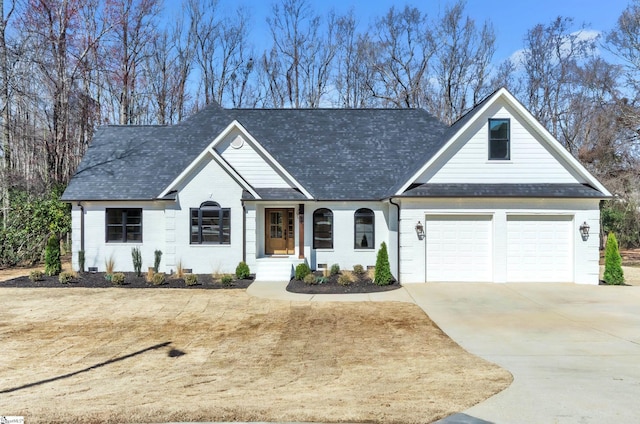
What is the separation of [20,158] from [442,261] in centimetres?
3411

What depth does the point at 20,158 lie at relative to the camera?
3294 centimetres

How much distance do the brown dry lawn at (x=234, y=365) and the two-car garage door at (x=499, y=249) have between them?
154 inches

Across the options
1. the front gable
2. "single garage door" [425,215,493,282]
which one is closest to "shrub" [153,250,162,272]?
the front gable

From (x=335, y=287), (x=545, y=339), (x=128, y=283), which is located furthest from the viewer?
(x=128, y=283)

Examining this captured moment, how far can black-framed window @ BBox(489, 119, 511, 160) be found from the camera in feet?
48.0

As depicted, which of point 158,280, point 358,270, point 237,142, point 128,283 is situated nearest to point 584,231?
point 358,270

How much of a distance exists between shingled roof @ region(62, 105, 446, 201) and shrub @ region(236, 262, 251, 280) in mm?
4077

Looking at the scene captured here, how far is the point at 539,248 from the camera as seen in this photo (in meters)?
14.4

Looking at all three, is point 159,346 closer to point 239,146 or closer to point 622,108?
point 239,146

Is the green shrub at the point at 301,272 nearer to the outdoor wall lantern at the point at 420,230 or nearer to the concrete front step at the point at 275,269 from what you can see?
the concrete front step at the point at 275,269

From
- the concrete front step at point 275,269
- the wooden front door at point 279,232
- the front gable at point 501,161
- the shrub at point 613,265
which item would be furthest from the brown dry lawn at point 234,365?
the shrub at point 613,265

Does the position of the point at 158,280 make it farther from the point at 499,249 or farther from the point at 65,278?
the point at 499,249

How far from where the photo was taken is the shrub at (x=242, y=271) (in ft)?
51.9

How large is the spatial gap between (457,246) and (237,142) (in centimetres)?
966
